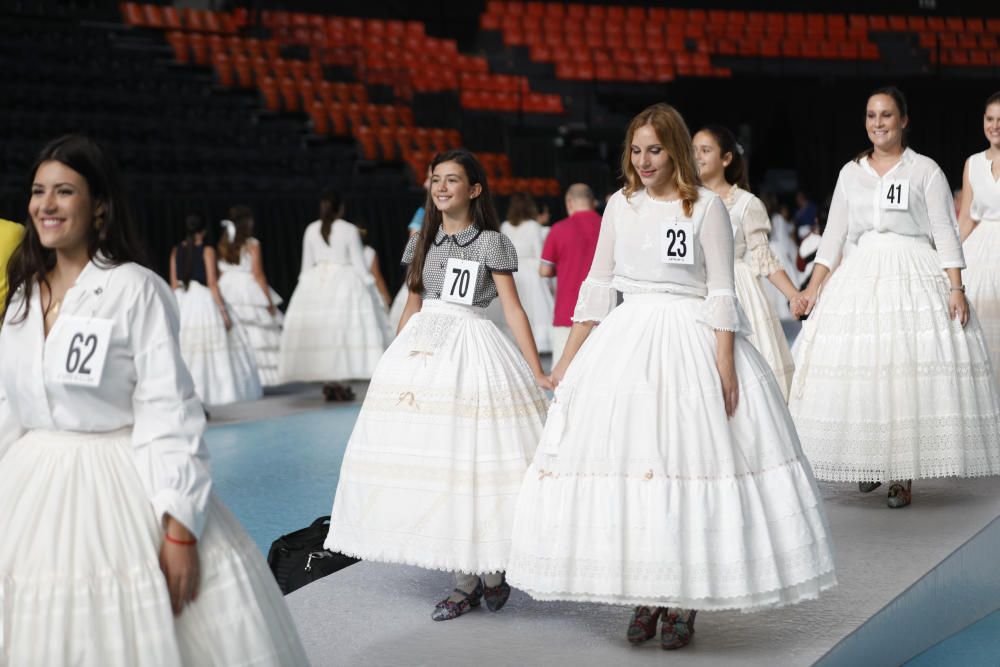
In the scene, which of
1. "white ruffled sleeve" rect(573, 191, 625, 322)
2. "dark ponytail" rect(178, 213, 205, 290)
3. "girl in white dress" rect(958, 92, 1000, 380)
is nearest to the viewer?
"white ruffled sleeve" rect(573, 191, 625, 322)

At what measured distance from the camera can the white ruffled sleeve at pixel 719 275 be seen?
3281mm

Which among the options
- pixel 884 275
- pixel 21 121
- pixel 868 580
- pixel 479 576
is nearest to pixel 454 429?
pixel 479 576

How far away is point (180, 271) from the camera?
9.38 m

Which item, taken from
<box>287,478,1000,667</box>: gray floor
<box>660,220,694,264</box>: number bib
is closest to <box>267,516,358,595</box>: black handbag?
<box>287,478,1000,667</box>: gray floor

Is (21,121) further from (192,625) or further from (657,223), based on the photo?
(192,625)

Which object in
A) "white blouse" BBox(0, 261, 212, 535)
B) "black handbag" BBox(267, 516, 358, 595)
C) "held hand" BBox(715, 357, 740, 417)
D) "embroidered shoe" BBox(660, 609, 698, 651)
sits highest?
"white blouse" BBox(0, 261, 212, 535)

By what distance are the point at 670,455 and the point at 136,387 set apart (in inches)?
54.0

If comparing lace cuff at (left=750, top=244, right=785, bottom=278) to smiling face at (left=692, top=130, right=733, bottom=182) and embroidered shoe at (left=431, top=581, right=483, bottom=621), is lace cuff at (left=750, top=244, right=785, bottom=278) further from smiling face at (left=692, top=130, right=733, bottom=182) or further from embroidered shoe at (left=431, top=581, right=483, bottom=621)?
embroidered shoe at (left=431, top=581, right=483, bottom=621)

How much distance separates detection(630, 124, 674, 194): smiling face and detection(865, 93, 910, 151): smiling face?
1739 millimetres

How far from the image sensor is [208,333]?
9180 mm

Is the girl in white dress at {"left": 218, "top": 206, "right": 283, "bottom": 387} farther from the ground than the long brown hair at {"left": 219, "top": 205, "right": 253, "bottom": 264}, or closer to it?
closer to it

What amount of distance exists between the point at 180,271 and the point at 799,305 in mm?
5518

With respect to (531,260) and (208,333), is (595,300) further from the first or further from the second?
(531,260)

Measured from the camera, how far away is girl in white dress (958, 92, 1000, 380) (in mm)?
5828
